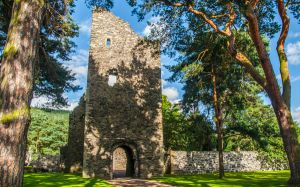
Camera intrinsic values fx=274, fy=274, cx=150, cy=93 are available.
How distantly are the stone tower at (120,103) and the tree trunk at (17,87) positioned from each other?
11899mm

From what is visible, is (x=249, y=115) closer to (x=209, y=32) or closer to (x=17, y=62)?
(x=209, y=32)

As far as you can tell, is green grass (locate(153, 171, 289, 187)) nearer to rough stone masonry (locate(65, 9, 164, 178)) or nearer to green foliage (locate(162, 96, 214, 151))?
rough stone masonry (locate(65, 9, 164, 178))

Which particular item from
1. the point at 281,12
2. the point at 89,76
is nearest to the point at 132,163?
the point at 89,76

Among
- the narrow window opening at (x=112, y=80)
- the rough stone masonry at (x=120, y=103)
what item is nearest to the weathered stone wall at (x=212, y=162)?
the rough stone masonry at (x=120, y=103)

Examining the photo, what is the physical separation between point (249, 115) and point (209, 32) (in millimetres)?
11700

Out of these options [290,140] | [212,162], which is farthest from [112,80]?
[290,140]

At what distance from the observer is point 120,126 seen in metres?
16.9

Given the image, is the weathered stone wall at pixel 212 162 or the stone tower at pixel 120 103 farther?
the weathered stone wall at pixel 212 162

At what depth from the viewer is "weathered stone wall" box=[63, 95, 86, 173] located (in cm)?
1948

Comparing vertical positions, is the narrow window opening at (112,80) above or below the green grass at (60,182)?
above

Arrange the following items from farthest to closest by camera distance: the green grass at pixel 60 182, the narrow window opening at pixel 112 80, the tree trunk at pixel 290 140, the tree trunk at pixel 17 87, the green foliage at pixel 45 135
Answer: the green foliage at pixel 45 135 → the narrow window opening at pixel 112 80 → the green grass at pixel 60 182 → the tree trunk at pixel 290 140 → the tree trunk at pixel 17 87

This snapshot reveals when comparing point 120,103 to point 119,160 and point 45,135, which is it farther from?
point 45,135

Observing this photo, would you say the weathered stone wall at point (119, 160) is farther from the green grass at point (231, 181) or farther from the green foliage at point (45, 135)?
the green grass at point (231, 181)

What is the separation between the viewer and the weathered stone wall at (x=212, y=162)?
21016 mm
